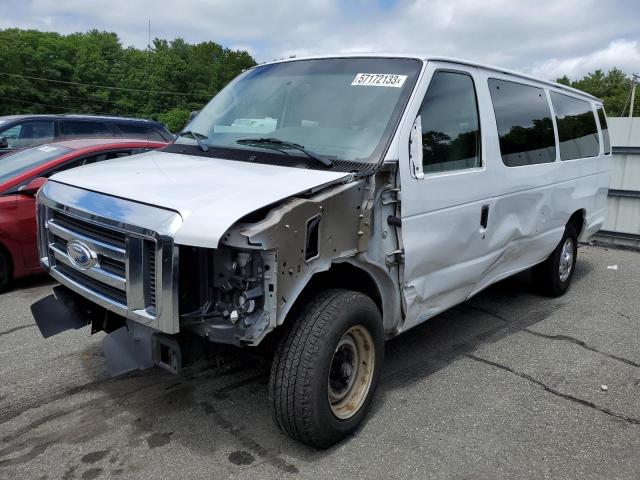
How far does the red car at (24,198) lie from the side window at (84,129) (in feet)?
12.2

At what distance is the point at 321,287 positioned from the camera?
10.2ft

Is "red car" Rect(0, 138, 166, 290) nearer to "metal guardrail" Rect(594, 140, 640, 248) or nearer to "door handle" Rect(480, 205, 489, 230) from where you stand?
"door handle" Rect(480, 205, 489, 230)

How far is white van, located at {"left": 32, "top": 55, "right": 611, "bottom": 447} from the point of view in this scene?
2588 mm

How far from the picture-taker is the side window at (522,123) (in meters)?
4.32

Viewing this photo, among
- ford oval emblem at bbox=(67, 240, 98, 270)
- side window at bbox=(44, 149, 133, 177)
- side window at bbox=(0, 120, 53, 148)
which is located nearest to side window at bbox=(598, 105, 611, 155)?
side window at bbox=(44, 149, 133, 177)

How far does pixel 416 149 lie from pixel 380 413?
5.38ft

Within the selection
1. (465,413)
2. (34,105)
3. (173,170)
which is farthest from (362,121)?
(34,105)

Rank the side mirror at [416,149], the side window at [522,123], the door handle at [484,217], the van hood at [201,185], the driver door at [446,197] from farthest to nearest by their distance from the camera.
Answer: the side window at [522,123] < the door handle at [484,217] < the driver door at [446,197] < the side mirror at [416,149] < the van hood at [201,185]

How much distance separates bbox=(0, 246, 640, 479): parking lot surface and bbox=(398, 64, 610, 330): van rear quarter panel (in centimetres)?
57

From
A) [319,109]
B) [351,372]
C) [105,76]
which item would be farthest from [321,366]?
[105,76]

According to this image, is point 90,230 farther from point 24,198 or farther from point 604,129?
point 604,129

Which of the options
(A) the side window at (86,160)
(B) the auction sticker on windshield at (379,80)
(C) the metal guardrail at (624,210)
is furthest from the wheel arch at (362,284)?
(C) the metal guardrail at (624,210)

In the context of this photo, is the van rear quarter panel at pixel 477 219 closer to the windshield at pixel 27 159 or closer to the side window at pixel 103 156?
the side window at pixel 103 156

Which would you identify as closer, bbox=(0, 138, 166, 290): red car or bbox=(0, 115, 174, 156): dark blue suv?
bbox=(0, 138, 166, 290): red car
